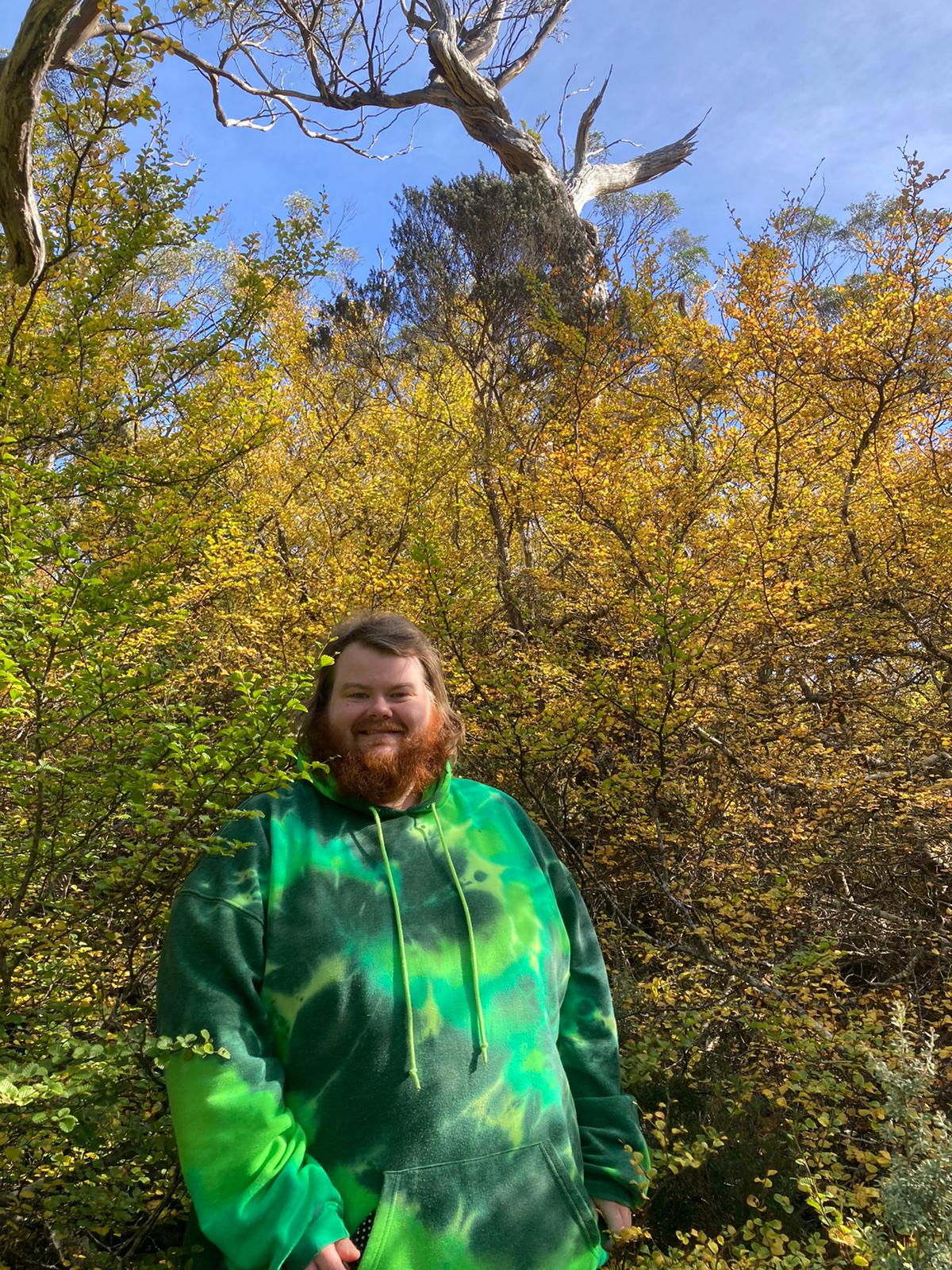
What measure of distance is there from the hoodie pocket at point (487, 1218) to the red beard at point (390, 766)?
22.7 inches

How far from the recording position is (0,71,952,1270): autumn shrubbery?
183cm

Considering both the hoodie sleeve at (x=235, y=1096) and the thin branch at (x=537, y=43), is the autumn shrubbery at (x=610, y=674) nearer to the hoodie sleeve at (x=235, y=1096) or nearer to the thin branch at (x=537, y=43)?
the hoodie sleeve at (x=235, y=1096)

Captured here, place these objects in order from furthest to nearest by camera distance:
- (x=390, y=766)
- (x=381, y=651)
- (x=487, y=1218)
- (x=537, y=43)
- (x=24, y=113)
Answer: (x=537, y=43) < (x=24, y=113) < (x=381, y=651) < (x=390, y=766) < (x=487, y=1218)

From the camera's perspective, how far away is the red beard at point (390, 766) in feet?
4.65

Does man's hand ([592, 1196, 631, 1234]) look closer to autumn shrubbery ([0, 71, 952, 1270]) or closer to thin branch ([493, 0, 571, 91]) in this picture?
autumn shrubbery ([0, 71, 952, 1270])

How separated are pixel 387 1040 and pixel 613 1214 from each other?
53cm

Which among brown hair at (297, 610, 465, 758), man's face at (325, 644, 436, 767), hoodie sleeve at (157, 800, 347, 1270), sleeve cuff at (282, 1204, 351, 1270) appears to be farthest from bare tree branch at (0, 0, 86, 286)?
sleeve cuff at (282, 1204, 351, 1270)

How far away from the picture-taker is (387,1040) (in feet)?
3.90

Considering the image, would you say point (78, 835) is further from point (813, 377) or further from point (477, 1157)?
point (813, 377)

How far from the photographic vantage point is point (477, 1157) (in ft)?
3.91

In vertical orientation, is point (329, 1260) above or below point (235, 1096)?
below

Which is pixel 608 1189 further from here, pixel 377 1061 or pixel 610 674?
pixel 610 674

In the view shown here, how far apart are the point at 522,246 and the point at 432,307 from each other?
112 centimetres

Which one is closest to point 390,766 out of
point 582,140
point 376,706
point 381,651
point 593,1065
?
point 376,706
